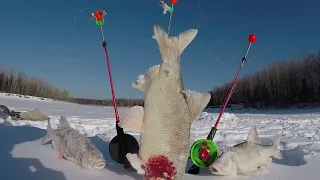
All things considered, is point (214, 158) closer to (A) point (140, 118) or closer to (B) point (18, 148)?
(A) point (140, 118)

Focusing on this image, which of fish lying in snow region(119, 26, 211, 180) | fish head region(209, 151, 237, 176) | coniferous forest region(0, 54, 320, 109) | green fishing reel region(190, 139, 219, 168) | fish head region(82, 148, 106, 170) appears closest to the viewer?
fish lying in snow region(119, 26, 211, 180)

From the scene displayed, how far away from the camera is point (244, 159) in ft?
7.97

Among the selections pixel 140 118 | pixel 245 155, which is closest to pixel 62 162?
pixel 140 118

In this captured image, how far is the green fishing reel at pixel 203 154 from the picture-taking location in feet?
8.16

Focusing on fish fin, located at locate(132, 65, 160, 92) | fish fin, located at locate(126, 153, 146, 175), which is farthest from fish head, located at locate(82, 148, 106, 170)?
fish fin, located at locate(132, 65, 160, 92)

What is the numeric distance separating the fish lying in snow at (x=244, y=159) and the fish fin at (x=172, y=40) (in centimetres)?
99

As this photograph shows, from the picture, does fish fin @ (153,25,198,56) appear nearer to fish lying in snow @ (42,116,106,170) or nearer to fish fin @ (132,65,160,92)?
fish fin @ (132,65,160,92)

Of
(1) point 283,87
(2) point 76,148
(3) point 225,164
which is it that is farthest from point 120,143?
(1) point 283,87

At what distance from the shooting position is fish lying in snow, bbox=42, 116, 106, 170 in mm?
2268

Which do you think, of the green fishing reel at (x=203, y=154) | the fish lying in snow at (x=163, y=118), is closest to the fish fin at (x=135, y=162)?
the fish lying in snow at (x=163, y=118)

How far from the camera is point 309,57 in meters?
33.0

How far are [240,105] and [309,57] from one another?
895cm

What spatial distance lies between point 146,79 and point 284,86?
34.3 meters

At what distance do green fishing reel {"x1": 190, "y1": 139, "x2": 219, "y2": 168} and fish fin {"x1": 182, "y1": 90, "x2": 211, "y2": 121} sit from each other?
578mm
